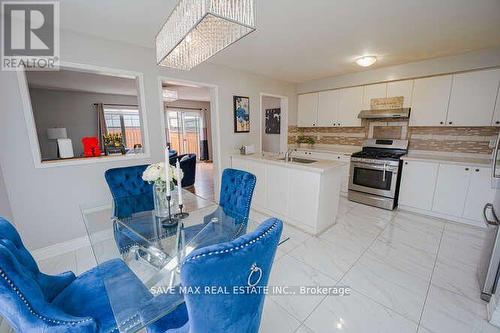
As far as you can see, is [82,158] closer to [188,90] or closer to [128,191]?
[128,191]

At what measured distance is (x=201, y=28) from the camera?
1.26m

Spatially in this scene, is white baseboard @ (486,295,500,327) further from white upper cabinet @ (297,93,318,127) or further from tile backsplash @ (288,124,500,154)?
white upper cabinet @ (297,93,318,127)

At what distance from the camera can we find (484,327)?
1.48 m

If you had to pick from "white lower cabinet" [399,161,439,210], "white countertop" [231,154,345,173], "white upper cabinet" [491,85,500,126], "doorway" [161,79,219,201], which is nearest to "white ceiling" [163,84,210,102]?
"doorway" [161,79,219,201]

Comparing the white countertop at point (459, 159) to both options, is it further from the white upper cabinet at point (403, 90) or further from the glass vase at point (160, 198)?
the glass vase at point (160, 198)

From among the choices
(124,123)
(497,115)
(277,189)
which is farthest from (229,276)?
(124,123)

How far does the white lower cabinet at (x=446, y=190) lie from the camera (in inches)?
109

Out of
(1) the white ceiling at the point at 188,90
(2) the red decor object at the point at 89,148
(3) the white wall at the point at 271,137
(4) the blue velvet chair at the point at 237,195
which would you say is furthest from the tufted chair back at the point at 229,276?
(1) the white ceiling at the point at 188,90

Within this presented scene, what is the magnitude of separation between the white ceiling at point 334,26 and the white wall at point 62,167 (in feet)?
0.67

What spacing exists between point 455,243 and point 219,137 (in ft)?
11.5

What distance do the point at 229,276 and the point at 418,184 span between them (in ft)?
12.2

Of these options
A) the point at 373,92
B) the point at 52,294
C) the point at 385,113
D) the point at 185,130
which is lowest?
the point at 52,294

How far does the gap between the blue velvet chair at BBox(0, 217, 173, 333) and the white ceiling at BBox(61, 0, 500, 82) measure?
75.8 inches

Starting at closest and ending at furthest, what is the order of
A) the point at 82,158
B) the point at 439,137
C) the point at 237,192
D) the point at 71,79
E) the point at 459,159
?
the point at 237,192 → the point at 82,158 → the point at 459,159 → the point at 439,137 → the point at 71,79
